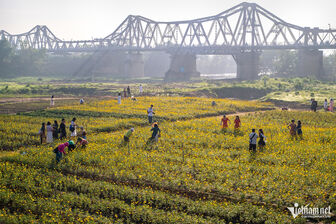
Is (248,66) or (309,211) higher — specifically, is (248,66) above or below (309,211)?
above

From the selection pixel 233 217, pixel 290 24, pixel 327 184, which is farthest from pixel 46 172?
pixel 290 24

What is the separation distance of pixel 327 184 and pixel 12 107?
40.3 meters

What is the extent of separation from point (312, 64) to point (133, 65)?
223ft

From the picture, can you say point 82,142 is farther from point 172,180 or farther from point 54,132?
point 172,180

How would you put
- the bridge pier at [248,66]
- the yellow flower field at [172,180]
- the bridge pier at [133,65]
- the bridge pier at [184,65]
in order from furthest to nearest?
the bridge pier at [133,65] → the bridge pier at [184,65] → the bridge pier at [248,66] → the yellow flower field at [172,180]

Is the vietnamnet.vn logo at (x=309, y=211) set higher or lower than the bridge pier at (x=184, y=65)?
lower

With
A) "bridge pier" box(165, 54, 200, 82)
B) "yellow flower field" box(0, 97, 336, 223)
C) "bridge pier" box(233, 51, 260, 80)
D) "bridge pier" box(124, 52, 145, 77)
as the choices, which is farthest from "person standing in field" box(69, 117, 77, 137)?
"bridge pier" box(124, 52, 145, 77)

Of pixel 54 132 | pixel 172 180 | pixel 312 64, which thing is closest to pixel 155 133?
pixel 54 132

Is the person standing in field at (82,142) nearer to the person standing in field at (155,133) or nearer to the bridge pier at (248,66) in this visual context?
the person standing in field at (155,133)

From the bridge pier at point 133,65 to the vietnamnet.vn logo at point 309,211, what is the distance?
421ft

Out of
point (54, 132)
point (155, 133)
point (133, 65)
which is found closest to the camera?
point (155, 133)

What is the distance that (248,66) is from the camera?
10650 cm

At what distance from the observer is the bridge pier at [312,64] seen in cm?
10104

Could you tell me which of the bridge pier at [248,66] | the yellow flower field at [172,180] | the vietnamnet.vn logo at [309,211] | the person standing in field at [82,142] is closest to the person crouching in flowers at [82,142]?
the person standing in field at [82,142]
